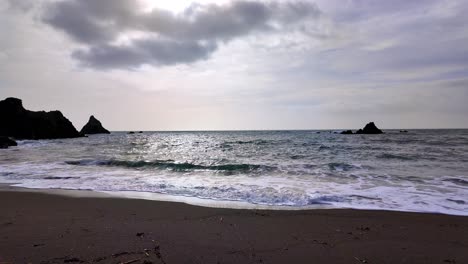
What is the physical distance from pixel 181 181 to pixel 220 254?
7.80m

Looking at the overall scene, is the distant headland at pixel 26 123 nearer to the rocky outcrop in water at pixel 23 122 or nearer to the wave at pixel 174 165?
the rocky outcrop in water at pixel 23 122

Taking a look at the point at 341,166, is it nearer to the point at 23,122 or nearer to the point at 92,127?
the point at 23,122

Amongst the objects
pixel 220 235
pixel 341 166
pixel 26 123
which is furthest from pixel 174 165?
pixel 26 123

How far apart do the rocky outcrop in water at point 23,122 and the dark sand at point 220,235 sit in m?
67.2

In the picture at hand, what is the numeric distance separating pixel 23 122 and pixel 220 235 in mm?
73462

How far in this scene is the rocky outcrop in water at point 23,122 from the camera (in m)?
59.7

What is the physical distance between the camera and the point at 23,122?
61500 millimetres

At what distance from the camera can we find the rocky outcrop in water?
5966cm

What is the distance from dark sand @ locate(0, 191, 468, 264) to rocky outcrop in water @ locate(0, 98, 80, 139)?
6722cm

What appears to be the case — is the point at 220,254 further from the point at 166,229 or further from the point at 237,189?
the point at 237,189

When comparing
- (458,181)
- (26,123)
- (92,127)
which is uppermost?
(26,123)

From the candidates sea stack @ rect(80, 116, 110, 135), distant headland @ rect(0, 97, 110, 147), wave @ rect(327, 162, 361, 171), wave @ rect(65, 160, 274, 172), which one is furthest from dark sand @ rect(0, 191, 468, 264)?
sea stack @ rect(80, 116, 110, 135)

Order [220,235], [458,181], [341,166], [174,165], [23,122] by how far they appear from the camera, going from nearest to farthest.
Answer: [220,235]
[458,181]
[341,166]
[174,165]
[23,122]

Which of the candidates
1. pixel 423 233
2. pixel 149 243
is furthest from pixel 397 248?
pixel 149 243
